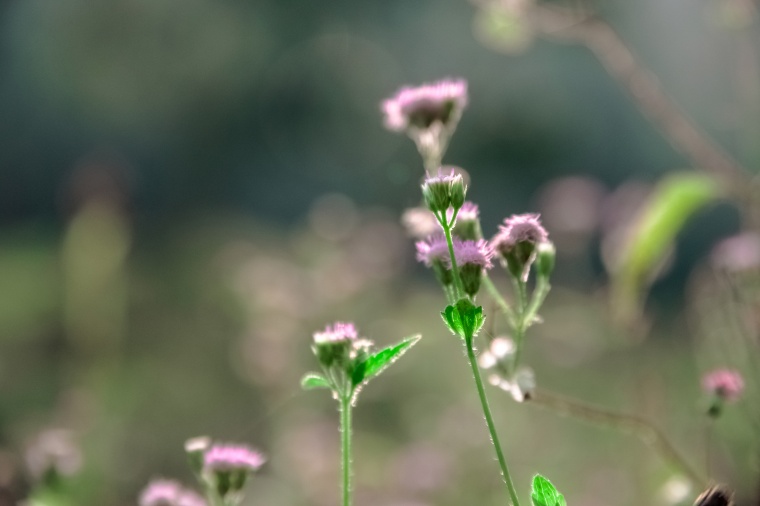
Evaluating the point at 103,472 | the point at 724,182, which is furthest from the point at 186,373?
the point at 724,182

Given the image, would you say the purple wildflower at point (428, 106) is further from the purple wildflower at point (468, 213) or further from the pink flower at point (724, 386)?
the pink flower at point (724, 386)

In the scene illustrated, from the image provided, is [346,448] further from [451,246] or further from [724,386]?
[724,386]

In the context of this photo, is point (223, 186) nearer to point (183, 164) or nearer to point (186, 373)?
point (183, 164)

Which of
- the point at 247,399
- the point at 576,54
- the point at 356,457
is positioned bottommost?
the point at 356,457

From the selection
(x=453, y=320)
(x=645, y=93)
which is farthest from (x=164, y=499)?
(x=645, y=93)

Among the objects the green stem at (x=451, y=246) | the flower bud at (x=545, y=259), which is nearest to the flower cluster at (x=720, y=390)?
the flower bud at (x=545, y=259)

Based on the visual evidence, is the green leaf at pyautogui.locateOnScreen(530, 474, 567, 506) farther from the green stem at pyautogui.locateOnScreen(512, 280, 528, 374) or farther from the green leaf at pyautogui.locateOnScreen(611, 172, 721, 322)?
the green leaf at pyautogui.locateOnScreen(611, 172, 721, 322)
